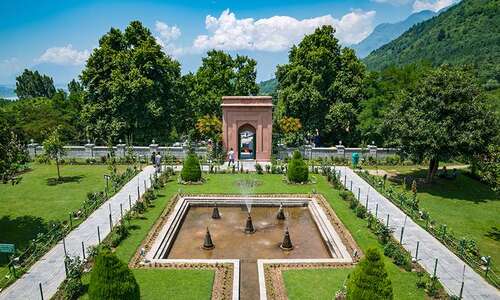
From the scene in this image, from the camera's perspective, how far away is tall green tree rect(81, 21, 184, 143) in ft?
118

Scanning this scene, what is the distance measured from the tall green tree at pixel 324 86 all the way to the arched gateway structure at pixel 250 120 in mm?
5115

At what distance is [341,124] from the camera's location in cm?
3762

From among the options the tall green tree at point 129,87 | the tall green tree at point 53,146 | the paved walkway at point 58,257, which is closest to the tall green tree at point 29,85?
the tall green tree at point 129,87

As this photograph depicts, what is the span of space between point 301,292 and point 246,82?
32.5m

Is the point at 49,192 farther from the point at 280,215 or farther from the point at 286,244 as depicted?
the point at 286,244

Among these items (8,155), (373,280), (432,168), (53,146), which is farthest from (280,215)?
(53,146)

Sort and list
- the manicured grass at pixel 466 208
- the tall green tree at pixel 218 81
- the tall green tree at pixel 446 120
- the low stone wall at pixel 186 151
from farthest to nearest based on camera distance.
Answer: the tall green tree at pixel 218 81 → the low stone wall at pixel 186 151 → the tall green tree at pixel 446 120 → the manicured grass at pixel 466 208

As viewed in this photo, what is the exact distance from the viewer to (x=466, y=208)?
2198cm

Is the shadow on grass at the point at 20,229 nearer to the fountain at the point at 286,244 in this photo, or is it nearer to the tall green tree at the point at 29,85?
the fountain at the point at 286,244

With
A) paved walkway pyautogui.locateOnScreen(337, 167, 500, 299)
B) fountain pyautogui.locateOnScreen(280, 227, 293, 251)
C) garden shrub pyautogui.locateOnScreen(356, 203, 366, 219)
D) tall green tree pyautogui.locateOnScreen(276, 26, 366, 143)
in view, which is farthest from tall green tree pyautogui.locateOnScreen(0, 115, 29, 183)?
tall green tree pyautogui.locateOnScreen(276, 26, 366, 143)

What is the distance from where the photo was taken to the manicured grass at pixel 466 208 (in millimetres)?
→ 17781

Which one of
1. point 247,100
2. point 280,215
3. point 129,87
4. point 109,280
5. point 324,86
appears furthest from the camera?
point 324,86

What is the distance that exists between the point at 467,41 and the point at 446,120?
306ft

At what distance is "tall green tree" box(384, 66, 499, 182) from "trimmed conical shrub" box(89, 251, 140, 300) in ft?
63.6
